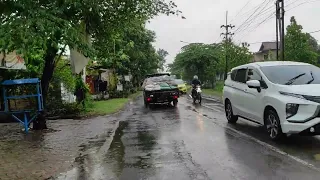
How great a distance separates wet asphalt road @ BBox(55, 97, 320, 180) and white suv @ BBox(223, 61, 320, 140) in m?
0.47

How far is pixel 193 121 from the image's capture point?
13617mm

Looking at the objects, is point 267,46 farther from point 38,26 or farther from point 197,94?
point 38,26

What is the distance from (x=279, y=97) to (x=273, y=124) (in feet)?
2.46

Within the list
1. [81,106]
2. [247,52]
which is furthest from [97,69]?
[247,52]

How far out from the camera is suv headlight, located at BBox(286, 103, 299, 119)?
27.0 feet

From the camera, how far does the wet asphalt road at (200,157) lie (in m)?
6.34

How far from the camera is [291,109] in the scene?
829cm

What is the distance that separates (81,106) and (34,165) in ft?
38.1

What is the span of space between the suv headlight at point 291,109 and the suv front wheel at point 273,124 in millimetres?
497

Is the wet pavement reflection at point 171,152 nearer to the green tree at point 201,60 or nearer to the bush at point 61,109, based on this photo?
the bush at point 61,109

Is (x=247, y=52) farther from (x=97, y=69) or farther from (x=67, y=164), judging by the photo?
(x=67, y=164)

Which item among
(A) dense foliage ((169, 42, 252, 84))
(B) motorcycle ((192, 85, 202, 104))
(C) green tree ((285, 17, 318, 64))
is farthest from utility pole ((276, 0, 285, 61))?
(A) dense foliage ((169, 42, 252, 84))

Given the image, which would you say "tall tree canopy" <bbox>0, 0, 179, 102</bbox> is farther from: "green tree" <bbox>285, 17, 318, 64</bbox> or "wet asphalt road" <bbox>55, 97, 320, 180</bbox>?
"green tree" <bbox>285, 17, 318, 64</bbox>

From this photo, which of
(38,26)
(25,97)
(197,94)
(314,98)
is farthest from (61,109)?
(314,98)
